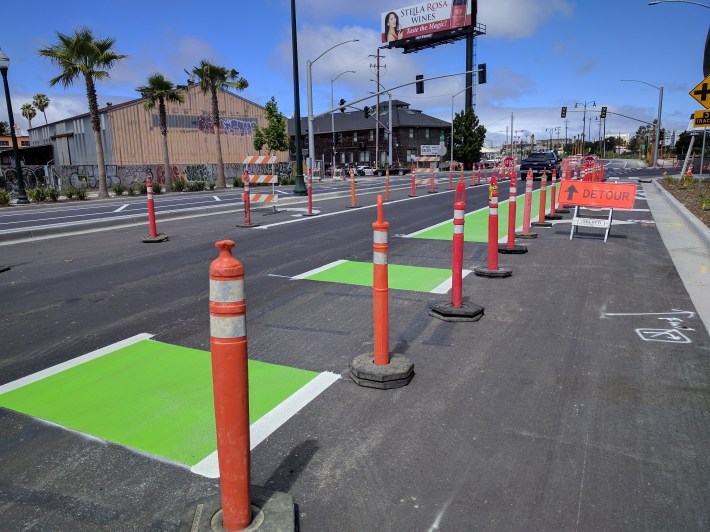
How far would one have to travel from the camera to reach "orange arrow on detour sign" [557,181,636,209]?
10.8 meters

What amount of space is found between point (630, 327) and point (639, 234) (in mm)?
7399

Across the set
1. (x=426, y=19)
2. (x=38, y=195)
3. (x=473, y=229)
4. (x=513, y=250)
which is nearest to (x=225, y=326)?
(x=513, y=250)

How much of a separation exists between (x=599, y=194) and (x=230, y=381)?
1072 cm

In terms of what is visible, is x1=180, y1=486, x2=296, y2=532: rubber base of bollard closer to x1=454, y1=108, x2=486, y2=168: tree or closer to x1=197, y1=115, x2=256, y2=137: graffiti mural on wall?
x1=197, y1=115, x2=256, y2=137: graffiti mural on wall

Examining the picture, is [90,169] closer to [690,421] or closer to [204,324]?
[204,324]

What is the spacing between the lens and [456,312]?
5.63m

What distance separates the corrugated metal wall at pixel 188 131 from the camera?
46.9 m

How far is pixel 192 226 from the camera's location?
13930 mm

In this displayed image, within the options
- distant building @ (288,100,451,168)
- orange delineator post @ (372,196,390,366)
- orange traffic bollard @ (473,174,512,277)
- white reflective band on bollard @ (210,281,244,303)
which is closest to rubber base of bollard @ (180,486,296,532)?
white reflective band on bollard @ (210,281,244,303)

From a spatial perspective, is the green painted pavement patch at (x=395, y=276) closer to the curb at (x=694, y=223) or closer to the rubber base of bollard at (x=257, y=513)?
the rubber base of bollard at (x=257, y=513)

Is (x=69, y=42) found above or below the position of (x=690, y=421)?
above

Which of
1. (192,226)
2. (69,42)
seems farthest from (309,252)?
(69,42)

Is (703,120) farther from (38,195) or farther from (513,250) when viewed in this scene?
(38,195)

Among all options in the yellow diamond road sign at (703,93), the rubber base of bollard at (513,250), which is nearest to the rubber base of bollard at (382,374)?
the rubber base of bollard at (513,250)
